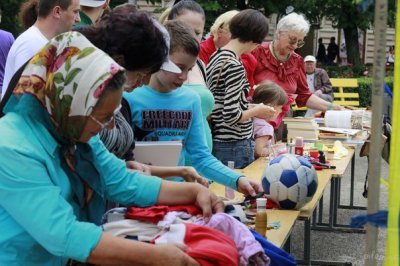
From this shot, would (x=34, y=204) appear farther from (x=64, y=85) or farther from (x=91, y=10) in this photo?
(x=91, y=10)

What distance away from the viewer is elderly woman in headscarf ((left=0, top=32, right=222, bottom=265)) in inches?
75.9

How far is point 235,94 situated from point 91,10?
3.56ft

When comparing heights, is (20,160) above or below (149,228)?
above

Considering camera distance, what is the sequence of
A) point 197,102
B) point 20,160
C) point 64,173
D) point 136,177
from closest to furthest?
point 20,160 < point 64,173 < point 136,177 < point 197,102

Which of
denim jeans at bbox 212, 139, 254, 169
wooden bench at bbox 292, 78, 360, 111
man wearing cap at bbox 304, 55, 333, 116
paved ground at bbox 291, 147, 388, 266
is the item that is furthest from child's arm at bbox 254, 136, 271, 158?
wooden bench at bbox 292, 78, 360, 111

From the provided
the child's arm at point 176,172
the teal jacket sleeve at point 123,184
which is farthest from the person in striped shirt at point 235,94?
the teal jacket sleeve at point 123,184

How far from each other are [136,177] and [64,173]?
0.46m

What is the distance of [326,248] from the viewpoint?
20.9 feet

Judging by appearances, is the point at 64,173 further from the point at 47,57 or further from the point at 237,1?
the point at 237,1

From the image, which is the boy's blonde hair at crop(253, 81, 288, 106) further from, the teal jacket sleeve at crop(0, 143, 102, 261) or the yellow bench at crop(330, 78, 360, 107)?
the yellow bench at crop(330, 78, 360, 107)

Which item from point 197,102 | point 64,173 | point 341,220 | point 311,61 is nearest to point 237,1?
point 311,61

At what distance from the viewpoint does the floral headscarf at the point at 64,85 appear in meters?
1.98

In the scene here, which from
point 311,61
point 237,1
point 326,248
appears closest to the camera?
point 326,248

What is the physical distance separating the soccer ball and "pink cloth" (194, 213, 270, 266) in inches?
49.5
